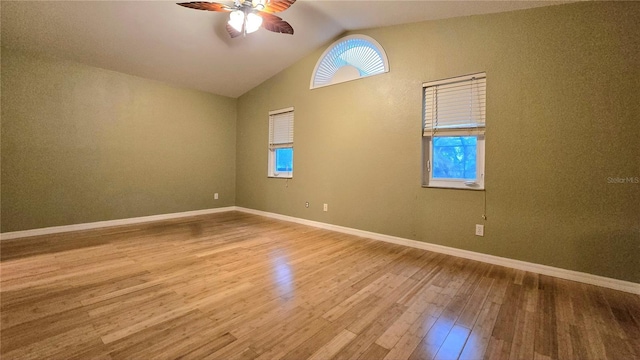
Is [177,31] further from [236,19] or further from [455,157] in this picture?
[455,157]

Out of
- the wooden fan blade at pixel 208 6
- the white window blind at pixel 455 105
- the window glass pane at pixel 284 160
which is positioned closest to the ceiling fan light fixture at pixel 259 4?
the wooden fan blade at pixel 208 6

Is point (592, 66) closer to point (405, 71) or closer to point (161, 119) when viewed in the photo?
point (405, 71)

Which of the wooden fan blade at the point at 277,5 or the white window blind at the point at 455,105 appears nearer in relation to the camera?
the wooden fan blade at the point at 277,5

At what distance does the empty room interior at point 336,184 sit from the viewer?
1.59m

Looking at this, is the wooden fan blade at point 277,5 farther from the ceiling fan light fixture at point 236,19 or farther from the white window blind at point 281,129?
the white window blind at point 281,129

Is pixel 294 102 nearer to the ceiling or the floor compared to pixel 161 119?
nearer to the ceiling

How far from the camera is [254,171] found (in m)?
5.34

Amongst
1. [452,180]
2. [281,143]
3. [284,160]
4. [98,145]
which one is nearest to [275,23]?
[281,143]

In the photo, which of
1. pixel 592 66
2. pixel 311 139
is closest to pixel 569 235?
pixel 592 66

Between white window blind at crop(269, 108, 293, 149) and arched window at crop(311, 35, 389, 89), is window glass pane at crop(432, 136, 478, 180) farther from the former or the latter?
white window blind at crop(269, 108, 293, 149)

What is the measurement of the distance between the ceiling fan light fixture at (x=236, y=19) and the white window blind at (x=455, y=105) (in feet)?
7.29

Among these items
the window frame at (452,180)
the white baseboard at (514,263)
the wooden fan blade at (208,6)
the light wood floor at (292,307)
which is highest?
the wooden fan blade at (208,6)

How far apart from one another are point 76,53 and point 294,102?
3.11 metres

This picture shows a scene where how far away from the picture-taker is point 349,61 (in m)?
4.02
